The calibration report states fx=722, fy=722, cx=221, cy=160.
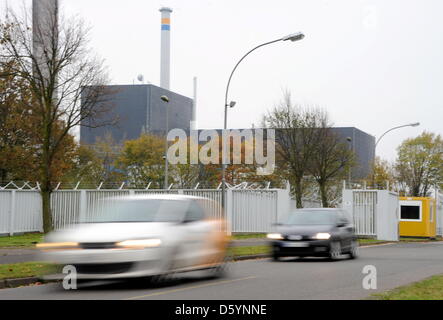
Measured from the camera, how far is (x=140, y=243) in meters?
12.4

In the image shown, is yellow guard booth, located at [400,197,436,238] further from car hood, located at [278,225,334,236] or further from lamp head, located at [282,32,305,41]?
car hood, located at [278,225,334,236]

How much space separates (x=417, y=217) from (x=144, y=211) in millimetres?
37148

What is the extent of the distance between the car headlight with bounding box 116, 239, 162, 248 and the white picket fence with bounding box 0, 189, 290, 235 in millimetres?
23477

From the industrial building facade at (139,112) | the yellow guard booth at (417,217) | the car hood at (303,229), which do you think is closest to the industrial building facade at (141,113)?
the industrial building facade at (139,112)

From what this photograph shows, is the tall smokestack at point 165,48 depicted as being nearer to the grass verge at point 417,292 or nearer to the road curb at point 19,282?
the road curb at point 19,282

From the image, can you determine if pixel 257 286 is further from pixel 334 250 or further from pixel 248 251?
pixel 248 251

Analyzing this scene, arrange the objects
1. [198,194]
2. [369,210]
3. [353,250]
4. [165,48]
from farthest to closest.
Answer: [165,48]
[369,210]
[198,194]
[353,250]

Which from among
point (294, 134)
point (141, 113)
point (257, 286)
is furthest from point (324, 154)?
point (141, 113)

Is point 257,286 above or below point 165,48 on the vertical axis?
below

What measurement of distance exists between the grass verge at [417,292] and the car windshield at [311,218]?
7924 millimetres

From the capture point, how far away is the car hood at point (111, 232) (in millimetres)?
12414

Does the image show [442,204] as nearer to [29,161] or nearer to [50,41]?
[29,161]

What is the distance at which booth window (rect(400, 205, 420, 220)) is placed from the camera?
47.6 metres

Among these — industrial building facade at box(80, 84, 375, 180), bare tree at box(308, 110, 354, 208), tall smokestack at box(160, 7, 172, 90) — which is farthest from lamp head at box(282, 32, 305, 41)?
tall smokestack at box(160, 7, 172, 90)
